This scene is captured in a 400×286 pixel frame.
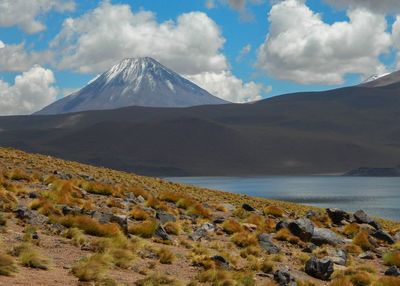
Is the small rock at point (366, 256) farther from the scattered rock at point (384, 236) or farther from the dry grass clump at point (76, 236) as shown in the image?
the dry grass clump at point (76, 236)

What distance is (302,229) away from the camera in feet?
73.6

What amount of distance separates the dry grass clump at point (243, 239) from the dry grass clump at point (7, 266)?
973 cm

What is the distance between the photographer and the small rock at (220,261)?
15305mm

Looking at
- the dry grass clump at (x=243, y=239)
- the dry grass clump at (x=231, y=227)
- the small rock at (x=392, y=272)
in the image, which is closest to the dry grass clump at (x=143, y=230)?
the dry grass clump at (x=243, y=239)

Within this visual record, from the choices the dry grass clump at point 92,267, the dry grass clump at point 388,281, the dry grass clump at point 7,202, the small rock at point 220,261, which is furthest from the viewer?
the dry grass clump at point 7,202

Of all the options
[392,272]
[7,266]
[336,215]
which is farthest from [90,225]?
[336,215]

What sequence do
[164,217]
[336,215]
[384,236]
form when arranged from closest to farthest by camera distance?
[164,217] < [384,236] < [336,215]

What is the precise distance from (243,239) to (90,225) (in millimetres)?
5930

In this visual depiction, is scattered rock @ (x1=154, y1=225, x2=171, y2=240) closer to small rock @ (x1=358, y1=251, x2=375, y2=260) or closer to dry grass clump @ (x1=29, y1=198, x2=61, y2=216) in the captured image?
dry grass clump @ (x1=29, y1=198, x2=61, y2=216)

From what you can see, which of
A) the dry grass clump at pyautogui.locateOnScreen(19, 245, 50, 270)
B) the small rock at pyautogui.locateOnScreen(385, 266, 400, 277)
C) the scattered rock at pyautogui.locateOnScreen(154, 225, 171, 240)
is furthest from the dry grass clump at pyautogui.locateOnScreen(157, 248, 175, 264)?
the small rock at pyautogui.locateOnScreen(385, 266, 400, 277)

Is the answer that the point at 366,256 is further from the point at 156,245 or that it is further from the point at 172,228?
the point at 156,245

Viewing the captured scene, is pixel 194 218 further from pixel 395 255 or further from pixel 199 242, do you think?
pixel 395 255

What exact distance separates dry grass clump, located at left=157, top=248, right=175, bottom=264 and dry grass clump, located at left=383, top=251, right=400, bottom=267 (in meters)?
9.07

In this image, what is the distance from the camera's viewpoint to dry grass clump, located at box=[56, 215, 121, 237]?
16.2m
